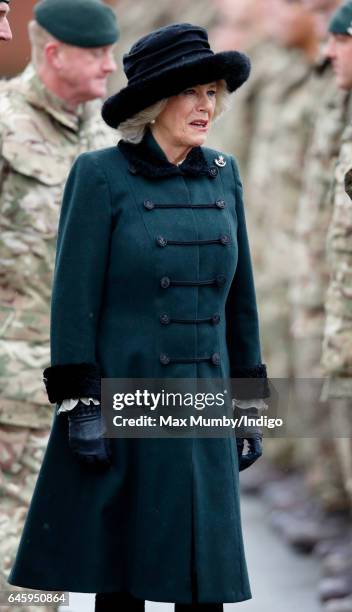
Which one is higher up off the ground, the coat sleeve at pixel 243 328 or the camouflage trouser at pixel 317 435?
the camouflage trouser at pixel 317 435

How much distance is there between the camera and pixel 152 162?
233 inches

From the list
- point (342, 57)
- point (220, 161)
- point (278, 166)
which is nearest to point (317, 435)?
point (278, 166)

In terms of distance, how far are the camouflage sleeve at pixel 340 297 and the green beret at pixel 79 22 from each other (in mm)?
1021

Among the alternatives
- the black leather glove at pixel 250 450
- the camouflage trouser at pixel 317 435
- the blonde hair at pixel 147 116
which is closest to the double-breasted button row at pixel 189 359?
the black leather glove at pixel 250 450

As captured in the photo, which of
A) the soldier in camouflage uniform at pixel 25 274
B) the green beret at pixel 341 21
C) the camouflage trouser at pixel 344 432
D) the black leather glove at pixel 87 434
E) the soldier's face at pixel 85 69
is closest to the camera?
the black leather glove at pixel 87 434

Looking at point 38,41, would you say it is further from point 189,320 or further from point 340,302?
point 189,320

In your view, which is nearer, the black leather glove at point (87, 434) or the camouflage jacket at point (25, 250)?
the black leather glove at point (87, 434)

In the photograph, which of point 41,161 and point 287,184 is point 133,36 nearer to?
point 287,184

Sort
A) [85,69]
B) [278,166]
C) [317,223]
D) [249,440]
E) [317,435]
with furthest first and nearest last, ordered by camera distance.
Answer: [278,166]
[317,435]
[317,223]
[85,69]
[249,440]

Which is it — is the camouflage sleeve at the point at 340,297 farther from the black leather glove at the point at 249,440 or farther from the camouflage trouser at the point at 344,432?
the black leather glove at the point at 249,440

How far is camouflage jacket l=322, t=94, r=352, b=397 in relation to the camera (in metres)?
7.88

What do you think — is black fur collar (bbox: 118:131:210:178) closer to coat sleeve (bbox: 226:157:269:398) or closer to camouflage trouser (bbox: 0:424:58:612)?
coat sleeve (bbox: 226:157:269:398)

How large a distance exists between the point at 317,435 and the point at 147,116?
198 inches

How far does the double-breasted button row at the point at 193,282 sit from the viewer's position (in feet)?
19.0
